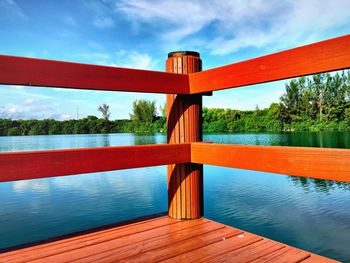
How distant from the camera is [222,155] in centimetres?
200

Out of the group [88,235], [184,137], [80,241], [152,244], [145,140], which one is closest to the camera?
[152,244]

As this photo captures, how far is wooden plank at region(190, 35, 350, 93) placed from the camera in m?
1.39

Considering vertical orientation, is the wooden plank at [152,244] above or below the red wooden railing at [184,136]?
below

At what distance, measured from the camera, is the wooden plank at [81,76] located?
1581 mm

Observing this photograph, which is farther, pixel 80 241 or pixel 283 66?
pixel 80 241

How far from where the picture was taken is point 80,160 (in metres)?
1.77

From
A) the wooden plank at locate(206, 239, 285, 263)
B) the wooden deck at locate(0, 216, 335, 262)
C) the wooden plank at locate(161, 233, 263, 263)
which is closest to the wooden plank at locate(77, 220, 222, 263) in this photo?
the wooden deck at locate(0, 216, 335, 262)

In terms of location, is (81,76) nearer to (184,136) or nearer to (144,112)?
(184,136)

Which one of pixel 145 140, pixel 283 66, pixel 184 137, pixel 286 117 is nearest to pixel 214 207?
pixel 184 137

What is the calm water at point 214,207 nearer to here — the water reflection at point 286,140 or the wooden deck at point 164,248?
the wooden deck at point 164,248

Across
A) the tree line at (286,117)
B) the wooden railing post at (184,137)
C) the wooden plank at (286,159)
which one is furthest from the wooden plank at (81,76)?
the tree line at (286,117)

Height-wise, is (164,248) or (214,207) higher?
(164,248)

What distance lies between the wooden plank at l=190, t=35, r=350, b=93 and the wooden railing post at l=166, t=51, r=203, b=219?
240 mm

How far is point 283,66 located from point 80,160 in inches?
55.4
